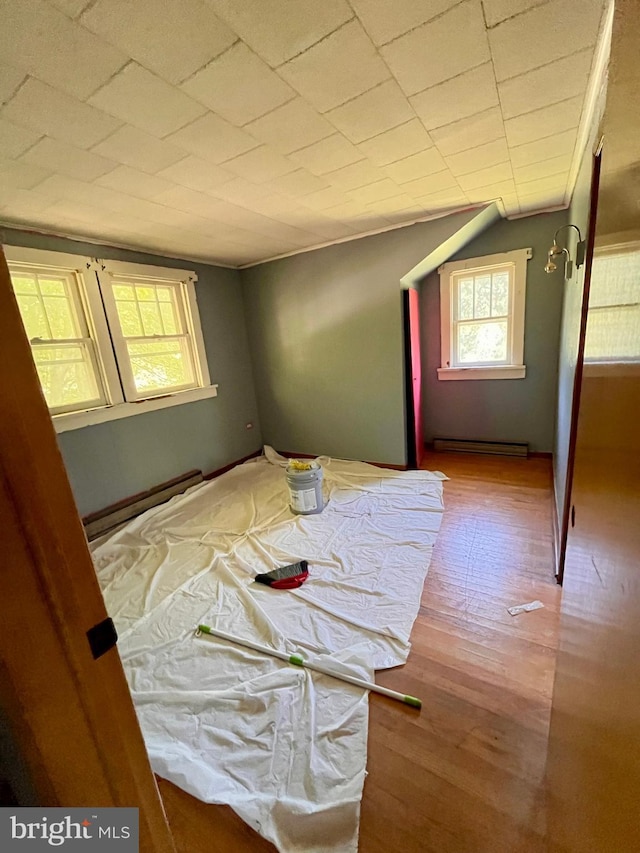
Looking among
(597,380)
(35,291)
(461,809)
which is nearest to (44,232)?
(35,291)

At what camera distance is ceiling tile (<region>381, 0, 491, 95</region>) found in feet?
3.51

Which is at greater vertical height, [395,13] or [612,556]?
[395,13]

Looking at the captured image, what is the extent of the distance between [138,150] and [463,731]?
9.22 feet

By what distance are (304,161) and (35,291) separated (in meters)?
2.23

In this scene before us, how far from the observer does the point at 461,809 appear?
105 cm

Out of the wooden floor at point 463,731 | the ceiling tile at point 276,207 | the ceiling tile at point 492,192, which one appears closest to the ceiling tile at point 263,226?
the ceiling tile at point 276,207

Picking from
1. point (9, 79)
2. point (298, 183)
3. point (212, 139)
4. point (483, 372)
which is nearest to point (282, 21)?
point (212, 139)

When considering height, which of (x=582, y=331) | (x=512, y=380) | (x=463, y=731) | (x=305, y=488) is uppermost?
(x=582, y=331)

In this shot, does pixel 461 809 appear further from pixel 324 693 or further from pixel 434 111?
pixel 434 111

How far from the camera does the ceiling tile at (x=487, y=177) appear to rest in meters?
2.13

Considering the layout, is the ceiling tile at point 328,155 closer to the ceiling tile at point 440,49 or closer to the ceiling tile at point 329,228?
the ceiling tile at point 440,49

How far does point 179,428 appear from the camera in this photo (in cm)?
352

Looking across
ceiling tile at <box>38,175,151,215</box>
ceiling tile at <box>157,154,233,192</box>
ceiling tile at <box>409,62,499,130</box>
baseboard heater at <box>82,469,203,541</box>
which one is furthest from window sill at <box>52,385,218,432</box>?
ceiling tile at <box>409,62,499,130</box>

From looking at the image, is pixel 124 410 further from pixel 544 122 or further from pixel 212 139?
pixel 544 122
